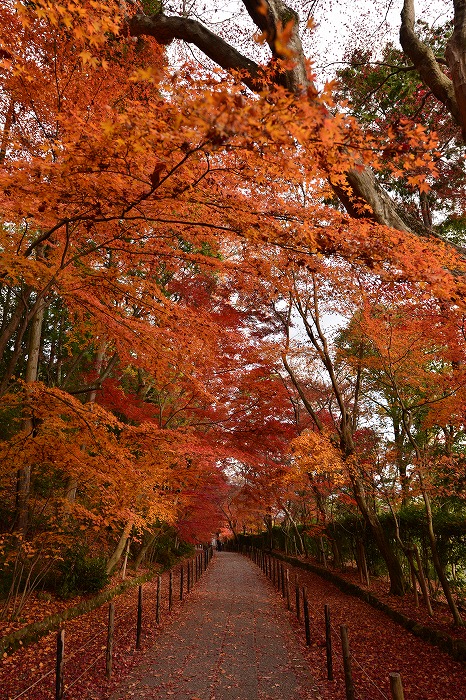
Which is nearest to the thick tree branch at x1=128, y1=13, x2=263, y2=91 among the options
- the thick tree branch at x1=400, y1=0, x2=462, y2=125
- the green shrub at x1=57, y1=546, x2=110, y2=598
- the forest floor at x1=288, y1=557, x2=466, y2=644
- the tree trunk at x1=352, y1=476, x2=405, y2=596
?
the thick tree branch at x1=400, y1=0, x2=462, y2=125

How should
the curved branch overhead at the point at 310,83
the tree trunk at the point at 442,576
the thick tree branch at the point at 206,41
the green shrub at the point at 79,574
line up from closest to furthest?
the curved branch overhead at the point at 310,83 < the thick tree branch at the point at 206,41 < the tree trunk at the point at 442,576 < the green shrub at the point at 79,574

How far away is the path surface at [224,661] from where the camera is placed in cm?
572

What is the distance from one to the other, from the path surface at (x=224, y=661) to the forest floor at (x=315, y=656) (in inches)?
7.8

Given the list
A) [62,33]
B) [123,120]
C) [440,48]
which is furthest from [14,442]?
[440,48]

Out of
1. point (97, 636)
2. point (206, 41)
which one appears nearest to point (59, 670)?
point (97, 636)

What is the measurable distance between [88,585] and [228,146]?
12519 millimetres

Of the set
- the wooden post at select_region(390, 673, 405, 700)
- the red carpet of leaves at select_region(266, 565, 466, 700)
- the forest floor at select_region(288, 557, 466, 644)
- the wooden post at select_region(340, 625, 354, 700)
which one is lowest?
the red carpet of leaves at select_region(266, 565, 466, 700)

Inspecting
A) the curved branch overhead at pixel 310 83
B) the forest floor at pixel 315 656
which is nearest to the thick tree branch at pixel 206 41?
the curved branch overhead at pixel 310 83

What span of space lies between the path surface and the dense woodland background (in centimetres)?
248

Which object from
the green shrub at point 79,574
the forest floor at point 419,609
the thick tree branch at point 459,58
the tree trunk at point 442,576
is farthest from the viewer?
the green shrub at point 79,574

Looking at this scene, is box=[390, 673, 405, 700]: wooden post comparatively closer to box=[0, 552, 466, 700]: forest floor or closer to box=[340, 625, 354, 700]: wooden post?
box=[0, 552, 466, 700]: forest floor

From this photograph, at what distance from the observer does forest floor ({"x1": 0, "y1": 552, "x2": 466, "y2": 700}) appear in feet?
18.8

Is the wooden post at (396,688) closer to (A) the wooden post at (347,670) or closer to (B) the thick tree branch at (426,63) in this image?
(A) the wooden post at (347,670)

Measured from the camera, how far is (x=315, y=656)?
736cm
